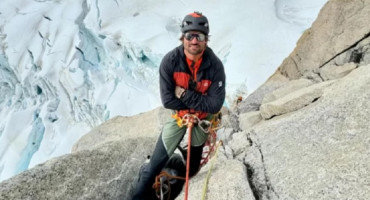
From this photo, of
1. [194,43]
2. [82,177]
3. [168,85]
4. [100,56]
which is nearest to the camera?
[194,43]

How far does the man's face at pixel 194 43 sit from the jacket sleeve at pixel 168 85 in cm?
18

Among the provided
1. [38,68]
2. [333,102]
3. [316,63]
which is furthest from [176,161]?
[38,68]

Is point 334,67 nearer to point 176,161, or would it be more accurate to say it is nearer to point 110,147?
point 176,161

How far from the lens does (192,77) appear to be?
248cm

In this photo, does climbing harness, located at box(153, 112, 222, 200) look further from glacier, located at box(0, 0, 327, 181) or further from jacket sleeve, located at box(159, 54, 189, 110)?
glacier, located at box(0, 0, 327, 181)

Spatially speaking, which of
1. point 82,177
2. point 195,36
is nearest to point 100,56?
point 82,177

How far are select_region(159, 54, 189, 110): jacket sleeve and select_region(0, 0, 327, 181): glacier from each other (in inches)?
216

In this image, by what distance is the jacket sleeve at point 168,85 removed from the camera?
242cm

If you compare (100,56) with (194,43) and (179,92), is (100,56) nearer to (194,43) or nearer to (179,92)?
(179,92)

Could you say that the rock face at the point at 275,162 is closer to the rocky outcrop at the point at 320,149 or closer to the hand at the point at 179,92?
the rocky outcrop at the point at 320,149

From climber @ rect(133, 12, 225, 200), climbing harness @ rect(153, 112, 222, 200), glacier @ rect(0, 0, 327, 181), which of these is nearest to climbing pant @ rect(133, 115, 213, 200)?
climbing harness @ rect(153, 112, 222, 200)

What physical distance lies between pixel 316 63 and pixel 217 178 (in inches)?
167

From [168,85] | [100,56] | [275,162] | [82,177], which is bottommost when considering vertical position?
[100,56]

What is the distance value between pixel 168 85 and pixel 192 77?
188 millimetres
